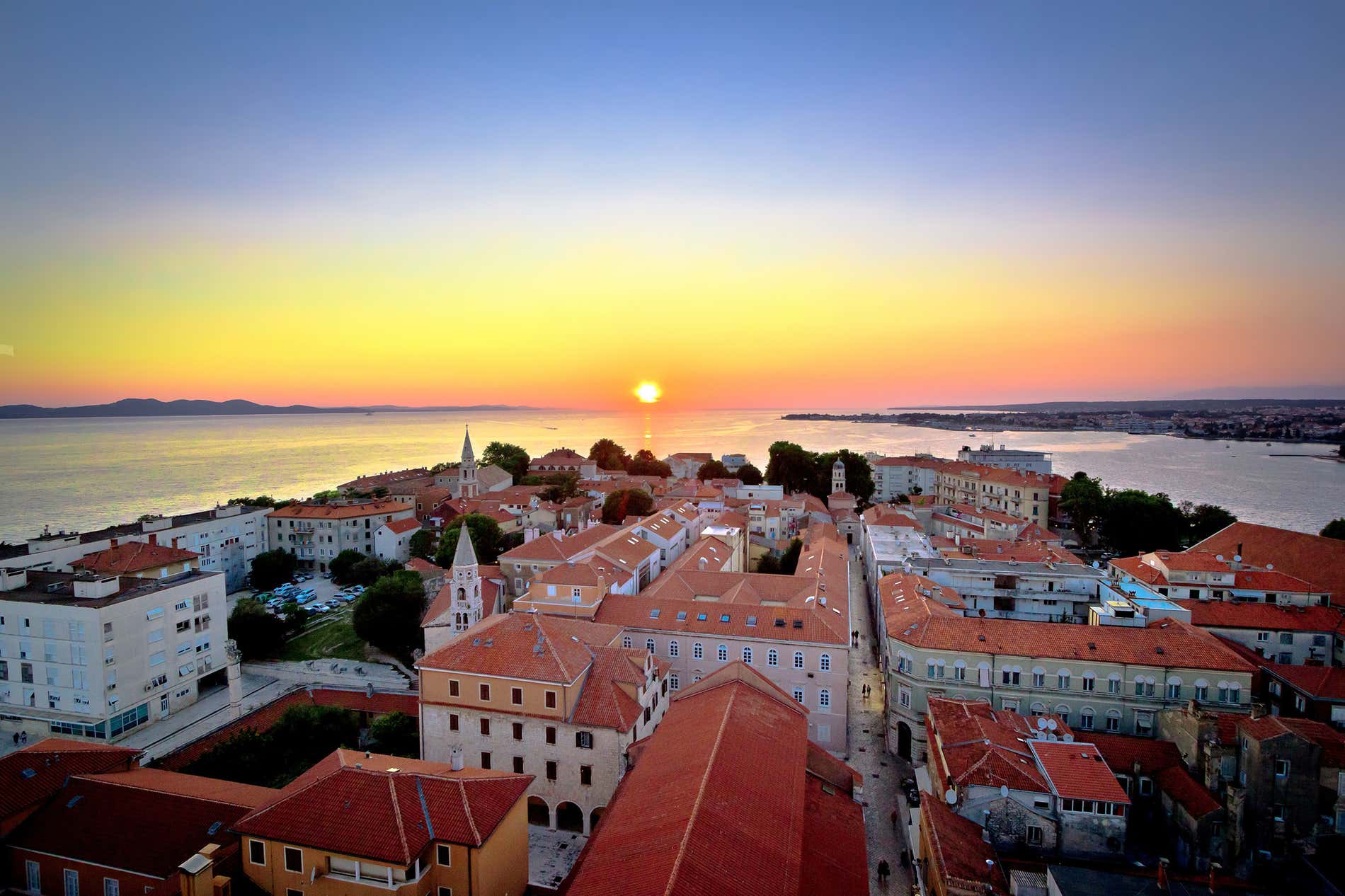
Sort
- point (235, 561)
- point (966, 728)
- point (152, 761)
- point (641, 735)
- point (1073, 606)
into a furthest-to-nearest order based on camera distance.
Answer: point (235, 561) → point (1073, 606) → point (152, 761) → point (641, 735) → point (966, 728)

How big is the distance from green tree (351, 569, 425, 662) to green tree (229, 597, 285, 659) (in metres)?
5.02

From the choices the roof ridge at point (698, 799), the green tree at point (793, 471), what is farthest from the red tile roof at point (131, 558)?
the green tree at point (793, 471)

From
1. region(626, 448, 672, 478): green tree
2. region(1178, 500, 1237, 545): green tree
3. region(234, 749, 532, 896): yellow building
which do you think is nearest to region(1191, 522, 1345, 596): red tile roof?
region(1178, 500, 1237, 545): green tree

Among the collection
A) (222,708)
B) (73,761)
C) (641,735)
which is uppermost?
(73,761)

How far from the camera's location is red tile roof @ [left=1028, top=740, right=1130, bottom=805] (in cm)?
1833

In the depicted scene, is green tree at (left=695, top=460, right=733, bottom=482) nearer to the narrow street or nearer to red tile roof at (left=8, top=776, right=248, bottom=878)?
the narrow street

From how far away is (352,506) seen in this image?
208ft

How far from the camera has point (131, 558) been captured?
36188 mm

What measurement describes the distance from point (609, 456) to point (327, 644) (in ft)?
240

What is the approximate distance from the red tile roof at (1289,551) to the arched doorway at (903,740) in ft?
91.1

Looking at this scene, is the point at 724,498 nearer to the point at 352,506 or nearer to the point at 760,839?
the point at 352,506

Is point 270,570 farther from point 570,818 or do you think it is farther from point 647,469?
point 647,469

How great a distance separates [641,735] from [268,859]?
11.3 meters

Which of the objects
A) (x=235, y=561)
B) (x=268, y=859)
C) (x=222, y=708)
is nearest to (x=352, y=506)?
(x=235, y=561)
